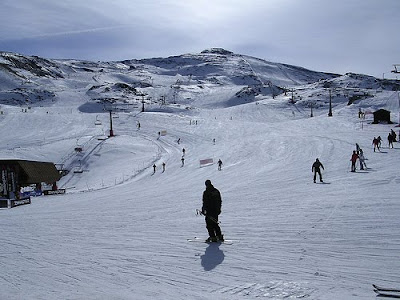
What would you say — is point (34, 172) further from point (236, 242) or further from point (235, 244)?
point (235, 244)

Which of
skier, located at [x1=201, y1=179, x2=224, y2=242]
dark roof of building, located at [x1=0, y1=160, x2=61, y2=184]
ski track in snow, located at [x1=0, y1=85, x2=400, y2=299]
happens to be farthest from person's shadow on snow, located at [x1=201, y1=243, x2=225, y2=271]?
dark roof of building, located at [x1=0, y1=160, x2=61, y2=184]

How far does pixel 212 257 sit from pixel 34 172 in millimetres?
24088

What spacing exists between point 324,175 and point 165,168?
56.3 feet

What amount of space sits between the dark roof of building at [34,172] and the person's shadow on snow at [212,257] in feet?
71.9

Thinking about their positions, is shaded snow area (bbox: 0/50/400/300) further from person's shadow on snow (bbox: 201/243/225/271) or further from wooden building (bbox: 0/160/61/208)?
wooden building (bbox: 0/160/61/208)

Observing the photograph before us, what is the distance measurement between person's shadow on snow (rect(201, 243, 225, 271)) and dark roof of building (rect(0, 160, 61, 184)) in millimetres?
21903

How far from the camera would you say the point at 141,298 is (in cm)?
582

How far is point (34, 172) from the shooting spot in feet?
93.9

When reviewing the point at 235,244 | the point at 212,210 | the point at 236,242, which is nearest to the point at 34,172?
the point at 212,210

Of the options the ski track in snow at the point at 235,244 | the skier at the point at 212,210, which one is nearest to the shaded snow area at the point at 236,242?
the ski track in snow at the point at 235,244

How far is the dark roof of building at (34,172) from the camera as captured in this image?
88.1ft

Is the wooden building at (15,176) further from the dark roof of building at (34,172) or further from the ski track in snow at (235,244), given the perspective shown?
the ski track in snow at (235,244)

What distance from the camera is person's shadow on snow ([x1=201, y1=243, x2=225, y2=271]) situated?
23.7 ft

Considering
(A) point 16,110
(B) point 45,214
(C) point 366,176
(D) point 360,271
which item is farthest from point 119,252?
(A) point 16,110
